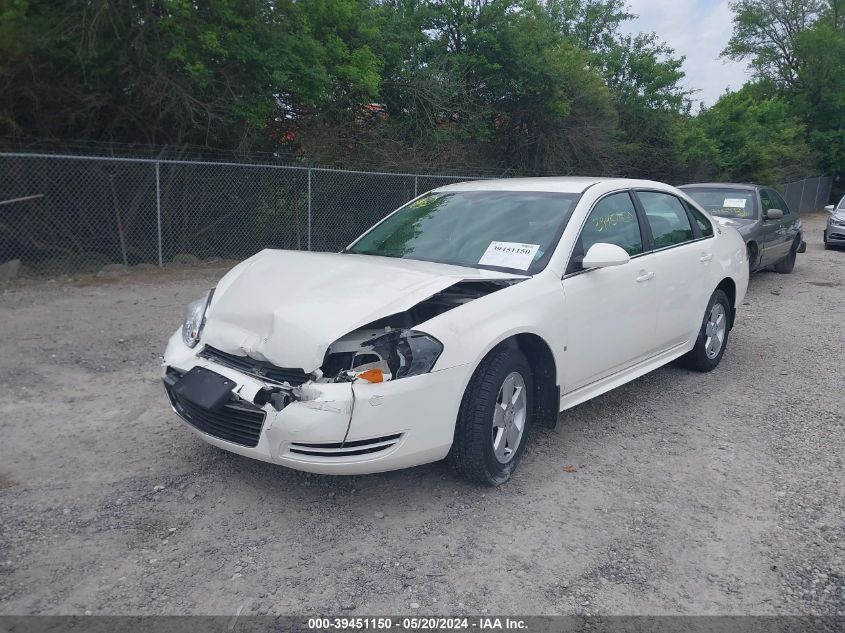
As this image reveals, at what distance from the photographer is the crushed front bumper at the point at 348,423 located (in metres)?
3.31

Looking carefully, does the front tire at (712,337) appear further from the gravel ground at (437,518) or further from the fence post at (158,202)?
the fence post at (158,202)

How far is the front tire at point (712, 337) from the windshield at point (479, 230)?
209 cm

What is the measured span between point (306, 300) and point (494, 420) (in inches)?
47.9

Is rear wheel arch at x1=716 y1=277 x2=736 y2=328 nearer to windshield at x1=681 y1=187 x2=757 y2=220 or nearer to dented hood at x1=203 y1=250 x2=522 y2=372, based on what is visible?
dented hood at x1=203 y1=250 x2=522 y2=372

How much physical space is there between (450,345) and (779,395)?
356cm

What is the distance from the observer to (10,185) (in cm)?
A: 973

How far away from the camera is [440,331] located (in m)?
3.54

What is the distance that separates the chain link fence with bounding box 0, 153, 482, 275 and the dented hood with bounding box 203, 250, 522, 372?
664 centimetres

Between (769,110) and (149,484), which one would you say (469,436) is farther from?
(769,110)

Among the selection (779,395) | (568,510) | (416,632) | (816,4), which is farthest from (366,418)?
(816,4)

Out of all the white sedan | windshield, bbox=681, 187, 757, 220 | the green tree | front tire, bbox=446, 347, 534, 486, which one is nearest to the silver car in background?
windshield, bbox=681, 187, 757, 220

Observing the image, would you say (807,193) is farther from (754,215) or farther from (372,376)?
(372,376)

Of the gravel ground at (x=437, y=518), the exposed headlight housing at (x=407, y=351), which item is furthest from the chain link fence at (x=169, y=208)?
the exposed headlight housing at (x=407, y=351)

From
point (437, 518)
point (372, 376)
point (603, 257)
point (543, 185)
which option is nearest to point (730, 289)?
point (543, 185)
